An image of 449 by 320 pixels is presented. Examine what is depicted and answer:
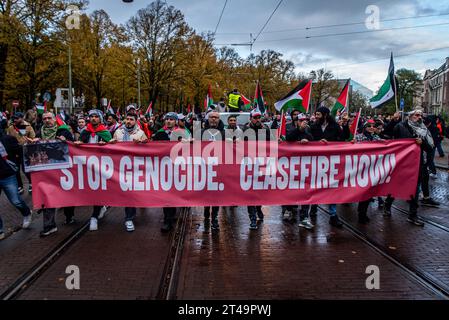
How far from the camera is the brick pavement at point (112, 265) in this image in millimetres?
4496

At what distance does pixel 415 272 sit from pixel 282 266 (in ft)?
5.33

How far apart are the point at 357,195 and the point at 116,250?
3.89 meters

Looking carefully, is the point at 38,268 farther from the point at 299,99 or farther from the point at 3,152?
the point at 299,99

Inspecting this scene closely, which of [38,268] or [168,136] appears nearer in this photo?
[38,268]

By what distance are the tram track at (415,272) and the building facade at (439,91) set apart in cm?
7873

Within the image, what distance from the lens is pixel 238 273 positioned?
16.7ft

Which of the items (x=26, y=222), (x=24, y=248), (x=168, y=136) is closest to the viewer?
(x=24, y=248)

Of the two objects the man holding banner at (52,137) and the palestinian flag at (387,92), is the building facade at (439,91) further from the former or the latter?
the man holding banner at (52,137)

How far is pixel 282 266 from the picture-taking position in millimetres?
5328

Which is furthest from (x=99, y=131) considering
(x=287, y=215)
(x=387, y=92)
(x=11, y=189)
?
(x=387, y=92)

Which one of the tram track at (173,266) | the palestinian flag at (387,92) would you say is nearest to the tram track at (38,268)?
the tram track at (173,266)

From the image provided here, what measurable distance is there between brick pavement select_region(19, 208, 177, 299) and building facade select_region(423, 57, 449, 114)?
8033cm

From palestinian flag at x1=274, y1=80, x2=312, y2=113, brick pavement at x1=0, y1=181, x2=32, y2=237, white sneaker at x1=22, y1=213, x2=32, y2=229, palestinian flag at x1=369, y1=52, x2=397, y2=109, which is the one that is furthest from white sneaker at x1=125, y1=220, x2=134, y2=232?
palestinian flag at x1=369, y1=52, x2=397, y2=109

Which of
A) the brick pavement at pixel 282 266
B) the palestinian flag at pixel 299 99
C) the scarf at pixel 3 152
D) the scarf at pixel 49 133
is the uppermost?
the palestinian flag at pixel 299 99
